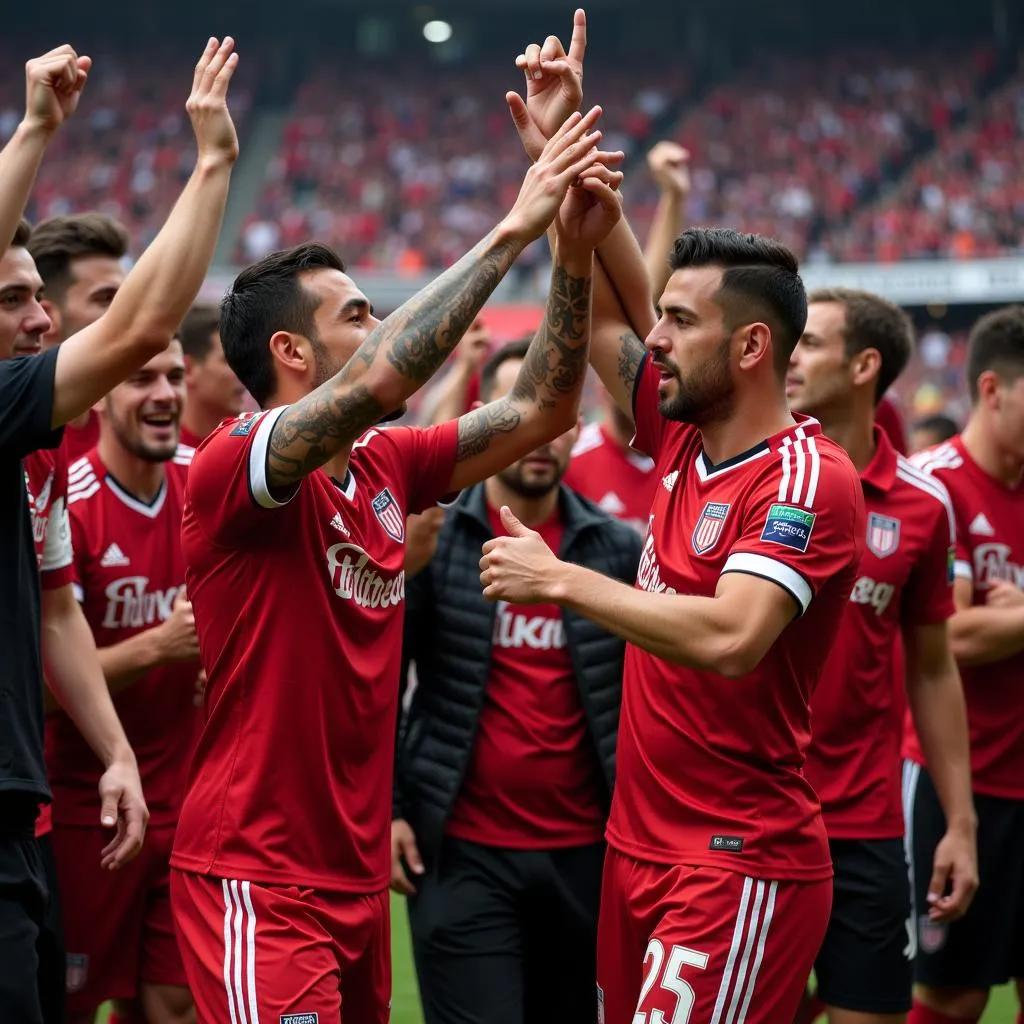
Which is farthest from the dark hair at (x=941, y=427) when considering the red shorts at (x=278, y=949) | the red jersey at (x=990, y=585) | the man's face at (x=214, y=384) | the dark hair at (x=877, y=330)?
the red shorts at (x=278, y=949)

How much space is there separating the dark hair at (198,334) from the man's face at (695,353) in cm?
255

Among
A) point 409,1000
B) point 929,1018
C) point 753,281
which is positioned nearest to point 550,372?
point 753,281

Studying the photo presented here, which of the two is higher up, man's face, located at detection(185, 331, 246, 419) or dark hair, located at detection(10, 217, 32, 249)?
dark hair, located at detection(10, 217, 32, 249)

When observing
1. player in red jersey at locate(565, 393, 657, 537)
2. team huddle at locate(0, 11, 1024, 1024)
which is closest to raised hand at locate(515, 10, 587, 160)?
team huddle at locate(0, 11, 1024, 1024)

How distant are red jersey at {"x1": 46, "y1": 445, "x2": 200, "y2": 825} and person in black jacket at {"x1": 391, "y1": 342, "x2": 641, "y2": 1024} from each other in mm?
814

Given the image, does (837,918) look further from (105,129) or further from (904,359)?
(105,129)

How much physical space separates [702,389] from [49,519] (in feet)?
6.36

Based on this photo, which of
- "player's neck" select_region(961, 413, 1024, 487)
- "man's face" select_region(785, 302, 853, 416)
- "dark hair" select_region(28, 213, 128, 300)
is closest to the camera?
"man's face" select_region(785, 302, 853, 416)

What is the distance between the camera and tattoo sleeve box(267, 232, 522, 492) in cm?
348

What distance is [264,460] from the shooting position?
3.49 metres

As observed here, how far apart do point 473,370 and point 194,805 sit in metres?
3.33

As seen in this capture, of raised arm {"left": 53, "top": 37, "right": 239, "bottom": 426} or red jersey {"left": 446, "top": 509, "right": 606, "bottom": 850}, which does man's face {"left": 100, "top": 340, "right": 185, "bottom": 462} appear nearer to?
red jersey {"left": 446, "top": 509, "right": 606, "bottom": 850}

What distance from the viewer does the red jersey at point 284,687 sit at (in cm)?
366

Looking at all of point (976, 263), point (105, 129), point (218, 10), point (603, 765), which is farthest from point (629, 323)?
point (218, 10)
